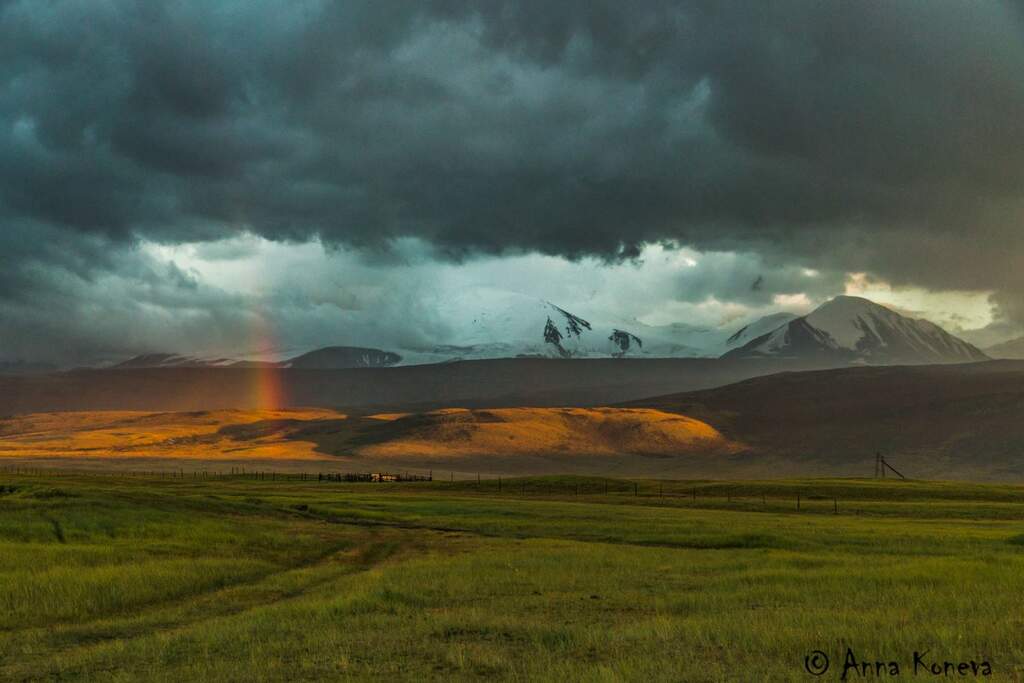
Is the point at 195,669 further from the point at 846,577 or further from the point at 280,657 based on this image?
the point at 846,577

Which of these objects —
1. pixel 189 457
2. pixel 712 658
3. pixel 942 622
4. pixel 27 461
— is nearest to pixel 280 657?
pixel 712 658

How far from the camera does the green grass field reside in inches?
646

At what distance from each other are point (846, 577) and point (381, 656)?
16446 mm
